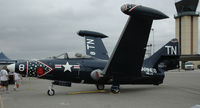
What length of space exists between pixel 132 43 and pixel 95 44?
8623 mm

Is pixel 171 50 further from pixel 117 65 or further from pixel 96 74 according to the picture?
pixel 96 74

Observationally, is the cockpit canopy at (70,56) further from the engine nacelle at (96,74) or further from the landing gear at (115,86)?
the landing gear at (115,86)

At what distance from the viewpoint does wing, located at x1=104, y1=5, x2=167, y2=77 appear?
775 centimetres

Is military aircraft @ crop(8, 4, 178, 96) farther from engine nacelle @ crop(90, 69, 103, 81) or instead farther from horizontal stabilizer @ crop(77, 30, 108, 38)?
horizontal stabilizer @ crop(77, 30, 108, 38)

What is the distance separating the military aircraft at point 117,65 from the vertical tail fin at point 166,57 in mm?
631

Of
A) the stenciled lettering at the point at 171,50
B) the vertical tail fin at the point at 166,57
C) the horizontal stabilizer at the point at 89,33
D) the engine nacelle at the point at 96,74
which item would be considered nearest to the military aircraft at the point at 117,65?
the engine nacelle at the point at 96,74

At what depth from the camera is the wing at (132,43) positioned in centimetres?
775

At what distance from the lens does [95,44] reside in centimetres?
1755

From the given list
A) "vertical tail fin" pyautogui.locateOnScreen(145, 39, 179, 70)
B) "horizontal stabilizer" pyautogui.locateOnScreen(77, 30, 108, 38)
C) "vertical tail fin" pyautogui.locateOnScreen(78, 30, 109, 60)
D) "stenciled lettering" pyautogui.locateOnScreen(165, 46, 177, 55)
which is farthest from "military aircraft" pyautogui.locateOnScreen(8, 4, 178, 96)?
"horizontal stabilizer" pyautogui.locateOnScreen(77, 30, 108, 38)

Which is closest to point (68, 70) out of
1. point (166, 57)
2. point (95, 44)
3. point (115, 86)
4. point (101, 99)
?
point (101, 99)

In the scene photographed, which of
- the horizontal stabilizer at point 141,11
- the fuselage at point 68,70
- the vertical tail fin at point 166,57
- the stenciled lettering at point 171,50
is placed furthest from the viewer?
the stenciled lettering at point 171,50

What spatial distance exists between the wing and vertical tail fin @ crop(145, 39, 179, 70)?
7.73ft

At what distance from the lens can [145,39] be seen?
9.28m

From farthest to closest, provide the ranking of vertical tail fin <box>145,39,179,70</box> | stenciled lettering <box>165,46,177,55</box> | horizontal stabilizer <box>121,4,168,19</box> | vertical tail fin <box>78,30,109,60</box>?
vertical tail fin <box>78,30,109,60</box> → stenciled lettering <box>165,46,177,55</box> → vertical tail fin <box>145,39,179,70</box> → horizontal stabilizer <box>121,4,168,19</box>
